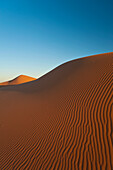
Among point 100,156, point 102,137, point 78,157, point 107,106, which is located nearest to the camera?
point 100,156

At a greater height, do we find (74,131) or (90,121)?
(90,121)

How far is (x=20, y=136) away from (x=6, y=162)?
3.69 feet

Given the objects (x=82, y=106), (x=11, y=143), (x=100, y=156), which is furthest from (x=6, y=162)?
(x=82, y=106)

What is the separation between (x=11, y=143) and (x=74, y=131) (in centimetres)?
272

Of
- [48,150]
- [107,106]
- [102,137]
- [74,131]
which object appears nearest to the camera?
[102,137]

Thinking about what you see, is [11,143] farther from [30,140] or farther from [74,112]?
[74,112]

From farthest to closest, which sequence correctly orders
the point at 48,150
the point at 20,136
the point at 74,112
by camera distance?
1. the point at 74,112
2. the point at 20,136
3. the point at 48,150

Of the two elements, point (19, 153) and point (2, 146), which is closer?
point (19, 153)

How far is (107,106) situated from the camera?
3.69 meters

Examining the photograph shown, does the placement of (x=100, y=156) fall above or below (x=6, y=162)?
above

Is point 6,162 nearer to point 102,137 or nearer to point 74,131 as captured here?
point 74,131

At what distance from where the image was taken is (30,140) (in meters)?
3.71

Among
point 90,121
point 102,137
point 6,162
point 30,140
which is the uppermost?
point 90,121

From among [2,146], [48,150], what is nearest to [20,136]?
[2,146]
